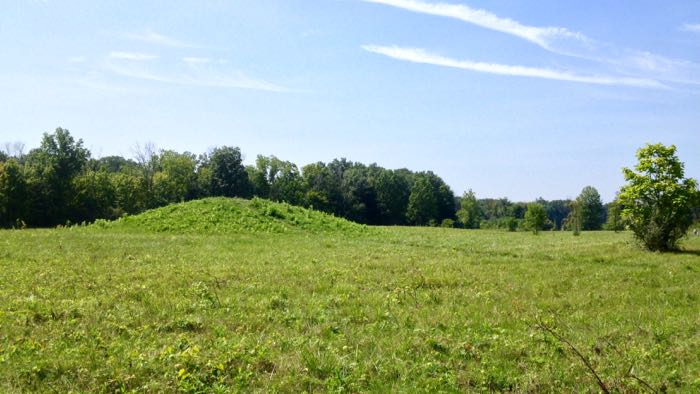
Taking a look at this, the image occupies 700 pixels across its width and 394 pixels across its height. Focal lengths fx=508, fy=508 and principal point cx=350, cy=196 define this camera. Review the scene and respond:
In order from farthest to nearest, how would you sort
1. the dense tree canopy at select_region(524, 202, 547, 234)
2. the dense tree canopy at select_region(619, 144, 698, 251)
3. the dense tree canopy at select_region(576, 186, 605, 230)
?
the dense tree canopy at select_region(576, 186, 605, 230) < the dense tree canopy at select_region(524, 202, 547, 234) < the dense tree canopy at select_region(619, 144, 698, 251)

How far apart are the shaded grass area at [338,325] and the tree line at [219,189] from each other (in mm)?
37274

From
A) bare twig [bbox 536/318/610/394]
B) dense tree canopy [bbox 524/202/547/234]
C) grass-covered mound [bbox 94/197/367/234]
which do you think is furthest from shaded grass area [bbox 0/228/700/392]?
dense tree canopy [bbox 524/202/547/234]

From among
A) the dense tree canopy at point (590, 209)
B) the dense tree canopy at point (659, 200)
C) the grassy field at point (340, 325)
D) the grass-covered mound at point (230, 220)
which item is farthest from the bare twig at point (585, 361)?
the dense tree canopy at point (590, 209)

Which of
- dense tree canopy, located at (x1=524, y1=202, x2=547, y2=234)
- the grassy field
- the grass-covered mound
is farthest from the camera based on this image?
dense tree canopy, located at (x1=524, y1=202, x2=547, y2=234)

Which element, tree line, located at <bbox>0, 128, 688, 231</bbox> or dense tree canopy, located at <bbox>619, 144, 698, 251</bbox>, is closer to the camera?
dense tree canopy, located at <bbox>619, 144, 698, 251</bbox>

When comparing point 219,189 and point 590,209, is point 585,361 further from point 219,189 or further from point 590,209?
point 590,209

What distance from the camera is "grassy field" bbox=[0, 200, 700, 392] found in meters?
6.28

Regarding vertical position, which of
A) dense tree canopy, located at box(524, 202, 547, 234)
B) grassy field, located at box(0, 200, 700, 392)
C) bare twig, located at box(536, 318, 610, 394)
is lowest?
grassy field, located at box(0, 200, 700, 392)

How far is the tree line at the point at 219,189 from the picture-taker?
183 ft

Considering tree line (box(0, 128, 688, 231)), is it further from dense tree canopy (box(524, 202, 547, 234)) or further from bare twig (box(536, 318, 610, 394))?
bare twig (box(536, 318, 610, 394))

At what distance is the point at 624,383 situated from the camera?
614 centimetres

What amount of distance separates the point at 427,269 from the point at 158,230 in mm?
18947

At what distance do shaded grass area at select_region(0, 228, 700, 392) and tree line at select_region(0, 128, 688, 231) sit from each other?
37274mm

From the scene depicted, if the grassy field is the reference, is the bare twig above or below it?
above
